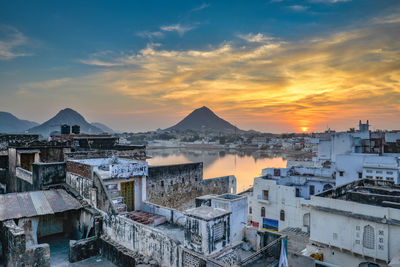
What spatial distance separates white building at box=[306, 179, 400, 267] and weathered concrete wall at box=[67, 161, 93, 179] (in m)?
10.3

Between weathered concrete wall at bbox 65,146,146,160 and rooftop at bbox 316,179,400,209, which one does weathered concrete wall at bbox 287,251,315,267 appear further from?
weathered concrete wall at bbox 65,146,146,160

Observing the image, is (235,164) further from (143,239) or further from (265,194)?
(143,239)

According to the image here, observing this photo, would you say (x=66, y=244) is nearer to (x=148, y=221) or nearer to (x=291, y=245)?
(x=148, y=221)

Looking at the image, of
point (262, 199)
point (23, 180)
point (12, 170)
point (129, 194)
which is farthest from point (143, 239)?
point (262, 199)

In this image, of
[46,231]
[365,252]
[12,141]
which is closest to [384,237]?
[365,252]

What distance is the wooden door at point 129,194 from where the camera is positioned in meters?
10.1

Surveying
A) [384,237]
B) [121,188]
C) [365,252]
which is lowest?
[365,252]

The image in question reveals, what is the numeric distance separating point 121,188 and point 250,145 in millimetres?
108266

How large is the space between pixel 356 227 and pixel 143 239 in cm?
952

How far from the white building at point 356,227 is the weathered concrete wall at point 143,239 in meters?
8.77

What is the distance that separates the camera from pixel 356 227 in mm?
11648

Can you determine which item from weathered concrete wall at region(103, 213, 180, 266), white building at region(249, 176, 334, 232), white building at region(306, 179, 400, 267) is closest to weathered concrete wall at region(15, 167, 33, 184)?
weathered concrete wall at region(103, 213, 180, 266)

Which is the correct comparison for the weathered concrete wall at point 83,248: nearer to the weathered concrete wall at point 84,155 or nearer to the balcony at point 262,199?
the weathered concrete wall at point 84,155

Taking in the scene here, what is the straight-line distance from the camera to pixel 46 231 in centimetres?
910
